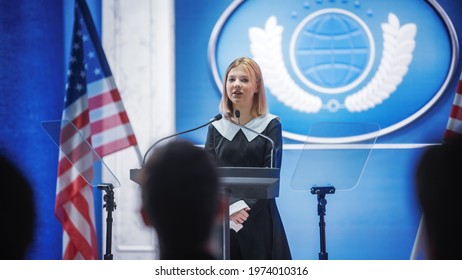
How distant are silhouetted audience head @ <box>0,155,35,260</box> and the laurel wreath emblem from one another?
2.77 meters

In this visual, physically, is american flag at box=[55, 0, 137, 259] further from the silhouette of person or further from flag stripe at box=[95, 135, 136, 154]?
the silhouette of person

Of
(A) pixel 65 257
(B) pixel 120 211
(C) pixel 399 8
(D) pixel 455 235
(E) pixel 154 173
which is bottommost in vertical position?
(A) pixel 65 257

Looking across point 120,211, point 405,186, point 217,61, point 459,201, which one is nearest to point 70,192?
point 120,211

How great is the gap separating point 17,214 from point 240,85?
1860 millimetres

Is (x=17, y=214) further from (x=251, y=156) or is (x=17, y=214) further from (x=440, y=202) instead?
(x=251, y=156)

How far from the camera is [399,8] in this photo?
3797 millimetres

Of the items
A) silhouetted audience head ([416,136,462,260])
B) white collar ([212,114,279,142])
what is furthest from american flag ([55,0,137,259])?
silhouetted audience head ([416,136,462,260])

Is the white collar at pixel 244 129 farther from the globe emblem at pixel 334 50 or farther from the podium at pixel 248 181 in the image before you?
the globe emblem at pixel 334 50

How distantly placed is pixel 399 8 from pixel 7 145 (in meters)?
2.88

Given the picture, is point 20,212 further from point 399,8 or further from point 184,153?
point 399,8

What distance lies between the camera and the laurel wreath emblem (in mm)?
3787

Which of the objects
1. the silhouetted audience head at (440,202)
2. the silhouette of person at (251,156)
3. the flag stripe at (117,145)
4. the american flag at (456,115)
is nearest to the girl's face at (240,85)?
the silhouette of person at (251,156)

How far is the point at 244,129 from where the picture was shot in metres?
2.89

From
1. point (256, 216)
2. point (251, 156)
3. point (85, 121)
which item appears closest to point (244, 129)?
point (251, 156)
